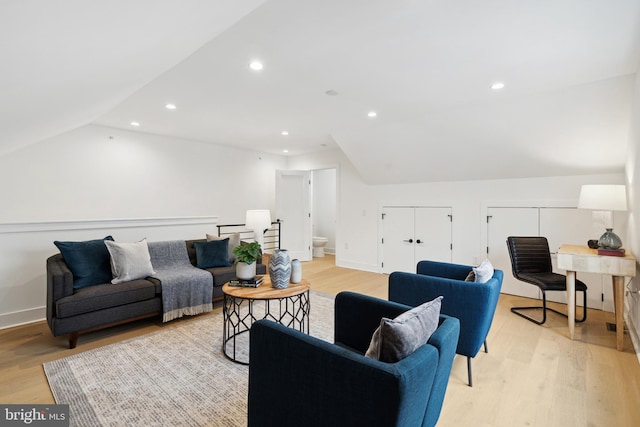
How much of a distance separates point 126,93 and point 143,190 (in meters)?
2.52

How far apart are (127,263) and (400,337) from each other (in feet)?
9.74

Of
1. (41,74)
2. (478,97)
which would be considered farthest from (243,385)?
(478,97)

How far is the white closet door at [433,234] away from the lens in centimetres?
485

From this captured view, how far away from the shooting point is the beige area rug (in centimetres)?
178

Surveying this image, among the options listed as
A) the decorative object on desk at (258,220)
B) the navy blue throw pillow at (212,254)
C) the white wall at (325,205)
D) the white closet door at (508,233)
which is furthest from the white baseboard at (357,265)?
the navy blue throw pillow at (212,254)

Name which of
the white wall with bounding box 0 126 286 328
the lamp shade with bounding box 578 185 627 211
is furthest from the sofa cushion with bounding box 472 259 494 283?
the white wall with bounding box 0 126 286 328

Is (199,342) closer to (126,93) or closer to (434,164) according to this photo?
(126,93)

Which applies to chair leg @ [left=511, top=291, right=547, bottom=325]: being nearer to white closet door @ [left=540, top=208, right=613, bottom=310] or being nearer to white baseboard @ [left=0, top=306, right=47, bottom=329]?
white closet door @ [left=540, top=208, right=613, bottom=310]

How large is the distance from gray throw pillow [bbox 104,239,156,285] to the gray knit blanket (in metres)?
0.15

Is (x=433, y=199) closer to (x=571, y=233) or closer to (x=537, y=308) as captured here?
(x=571, y=233)

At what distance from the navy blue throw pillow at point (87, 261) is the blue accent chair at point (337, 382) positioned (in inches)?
94.6

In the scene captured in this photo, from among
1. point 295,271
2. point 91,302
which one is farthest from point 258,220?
point 91,302

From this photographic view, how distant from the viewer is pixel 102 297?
2.76m

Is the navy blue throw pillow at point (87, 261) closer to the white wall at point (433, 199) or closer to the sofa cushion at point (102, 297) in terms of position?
the sofa cushion at point (102, 297)
